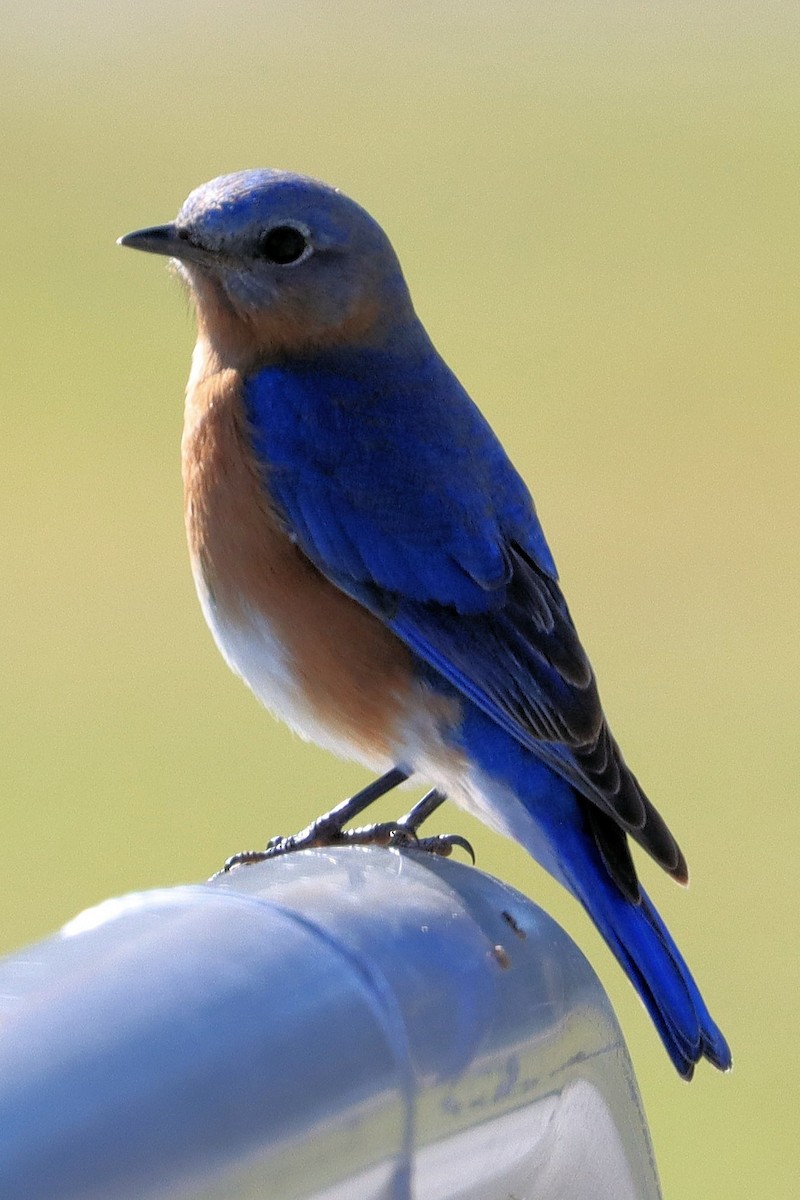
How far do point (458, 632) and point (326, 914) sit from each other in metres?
1.69

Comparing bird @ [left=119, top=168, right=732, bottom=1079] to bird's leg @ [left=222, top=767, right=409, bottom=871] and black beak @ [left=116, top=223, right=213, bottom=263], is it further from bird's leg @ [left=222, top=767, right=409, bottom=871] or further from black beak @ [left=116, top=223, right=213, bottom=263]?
bird's leg @ [left=222, top=767, right=409, bottom=871]

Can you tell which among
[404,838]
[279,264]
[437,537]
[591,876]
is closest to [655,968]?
[591,876]

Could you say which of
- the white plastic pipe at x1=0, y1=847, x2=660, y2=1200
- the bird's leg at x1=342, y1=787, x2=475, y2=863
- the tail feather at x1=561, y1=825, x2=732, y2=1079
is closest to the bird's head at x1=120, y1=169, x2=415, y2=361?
the bird's leg at x1=342, y1=787, x2=475, y2=863

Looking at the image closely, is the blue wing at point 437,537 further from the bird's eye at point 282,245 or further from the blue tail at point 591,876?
the bird's eye at point 282,245

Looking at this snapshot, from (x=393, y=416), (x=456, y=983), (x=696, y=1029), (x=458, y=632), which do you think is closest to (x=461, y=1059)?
(x=456, y=983)

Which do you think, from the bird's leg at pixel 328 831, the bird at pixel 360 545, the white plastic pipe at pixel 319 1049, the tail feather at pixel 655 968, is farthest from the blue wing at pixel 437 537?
the white plastic pipe at pixel 319 1049

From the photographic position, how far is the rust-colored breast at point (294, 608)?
3291 millimetres

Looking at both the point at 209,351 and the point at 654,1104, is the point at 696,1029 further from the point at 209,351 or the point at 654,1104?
the point at 654,1104

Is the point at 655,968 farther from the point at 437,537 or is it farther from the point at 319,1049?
the point at 319,1049

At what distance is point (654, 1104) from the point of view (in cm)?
811

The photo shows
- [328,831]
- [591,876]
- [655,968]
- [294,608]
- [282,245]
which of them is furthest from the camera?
Result: [282,245]

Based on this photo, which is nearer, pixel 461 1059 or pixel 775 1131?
pixel 461 1059

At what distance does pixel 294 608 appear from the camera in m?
3.29

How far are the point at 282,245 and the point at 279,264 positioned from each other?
0.13 ft
